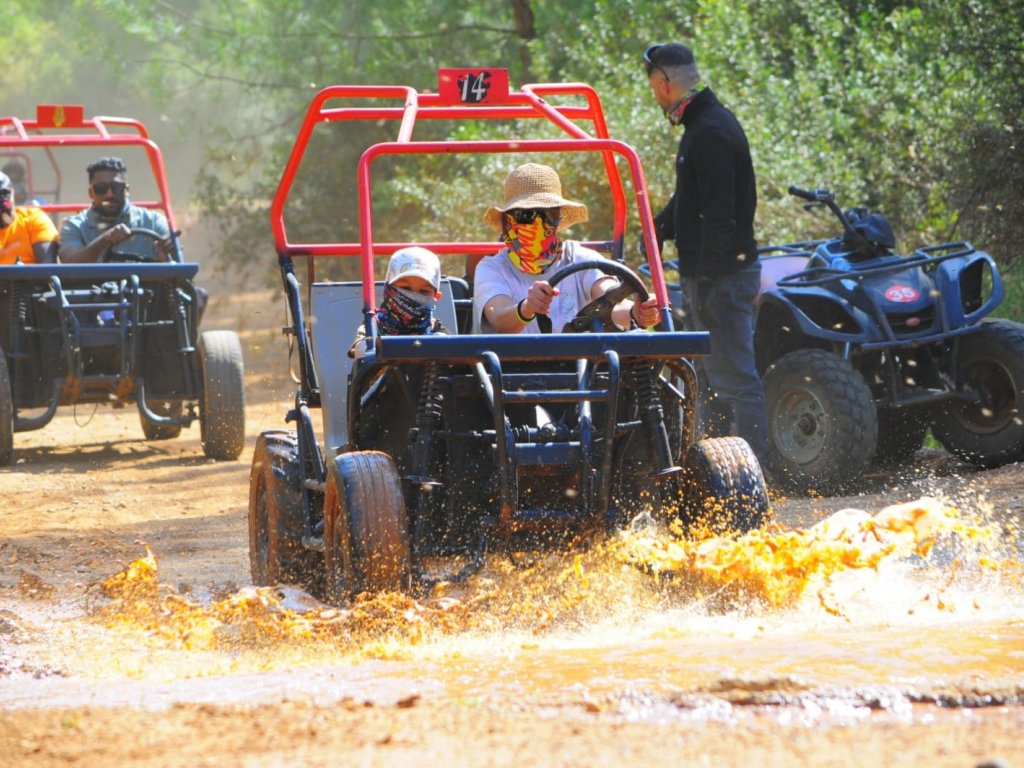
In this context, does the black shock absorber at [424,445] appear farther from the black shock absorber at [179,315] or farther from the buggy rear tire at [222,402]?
the black shock absorber at [179,315]

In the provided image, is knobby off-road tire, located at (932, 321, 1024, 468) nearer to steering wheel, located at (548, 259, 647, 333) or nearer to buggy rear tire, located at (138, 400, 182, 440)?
steering wheel, located at (548, 259, 647, 333)

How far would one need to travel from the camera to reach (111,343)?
31.8 ft

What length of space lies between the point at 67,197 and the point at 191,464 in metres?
30.2

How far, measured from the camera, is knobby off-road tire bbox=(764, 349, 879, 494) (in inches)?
292

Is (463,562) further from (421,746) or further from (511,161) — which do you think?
(511,161)

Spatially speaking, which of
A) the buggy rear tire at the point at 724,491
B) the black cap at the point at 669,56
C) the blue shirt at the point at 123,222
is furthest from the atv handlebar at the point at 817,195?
the blue shirt at the point at 123,222

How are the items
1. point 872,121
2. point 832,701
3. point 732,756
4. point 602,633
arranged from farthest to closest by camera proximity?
point 872,121 < point 602,633 < point 832,701 < point 732,756

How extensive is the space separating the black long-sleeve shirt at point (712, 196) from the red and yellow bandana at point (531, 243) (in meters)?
1.56

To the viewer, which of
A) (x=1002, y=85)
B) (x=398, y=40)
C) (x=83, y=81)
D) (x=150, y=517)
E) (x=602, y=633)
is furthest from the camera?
(x=83, y=81)

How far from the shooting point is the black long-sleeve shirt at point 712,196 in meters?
7.23

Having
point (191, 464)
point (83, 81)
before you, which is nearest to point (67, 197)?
point (83, 81)

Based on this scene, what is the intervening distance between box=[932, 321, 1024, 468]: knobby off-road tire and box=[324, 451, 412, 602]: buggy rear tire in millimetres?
3756

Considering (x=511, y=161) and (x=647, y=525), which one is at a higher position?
(x=511, y=161)

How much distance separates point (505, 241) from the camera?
5.78 m
